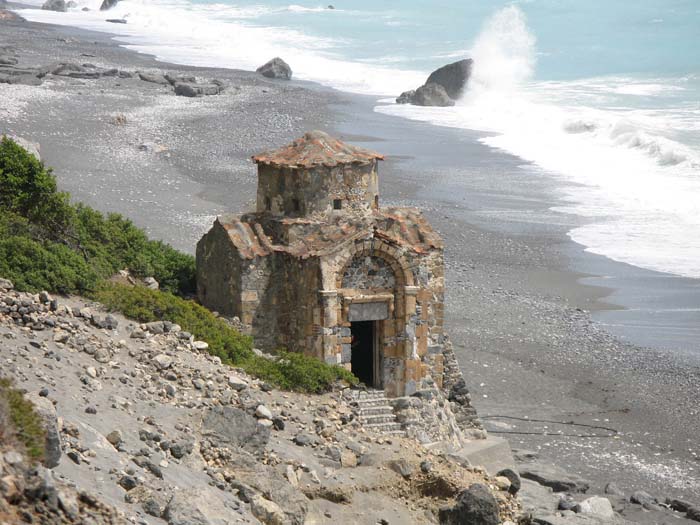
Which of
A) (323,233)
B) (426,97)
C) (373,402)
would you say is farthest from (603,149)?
(373,402)

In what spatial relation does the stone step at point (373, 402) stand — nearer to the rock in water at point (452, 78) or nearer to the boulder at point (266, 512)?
the boulder at point (266, 512)

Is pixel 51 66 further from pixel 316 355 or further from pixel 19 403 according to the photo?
pixel 19 403

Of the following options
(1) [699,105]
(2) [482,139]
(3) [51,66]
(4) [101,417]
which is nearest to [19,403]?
(4) [101,417]

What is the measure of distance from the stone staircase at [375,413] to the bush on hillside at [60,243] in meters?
5.01

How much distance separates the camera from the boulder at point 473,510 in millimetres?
17406

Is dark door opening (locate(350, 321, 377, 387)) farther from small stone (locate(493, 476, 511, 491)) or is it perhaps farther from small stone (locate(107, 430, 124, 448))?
small stone (locate(107, 430, 124, 448))

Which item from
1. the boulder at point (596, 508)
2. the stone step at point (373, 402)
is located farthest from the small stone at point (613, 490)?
the stone step at point (373, 402)

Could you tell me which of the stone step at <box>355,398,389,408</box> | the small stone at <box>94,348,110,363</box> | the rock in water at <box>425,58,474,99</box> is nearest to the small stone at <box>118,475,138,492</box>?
the small stone at <box>94,348,110,363</box>

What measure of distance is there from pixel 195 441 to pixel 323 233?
675 cm

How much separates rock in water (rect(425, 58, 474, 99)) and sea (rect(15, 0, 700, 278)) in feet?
3.34

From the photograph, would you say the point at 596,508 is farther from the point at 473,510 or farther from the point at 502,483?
the point at 473,510

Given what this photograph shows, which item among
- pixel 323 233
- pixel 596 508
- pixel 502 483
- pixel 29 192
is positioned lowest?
pixel 596 508

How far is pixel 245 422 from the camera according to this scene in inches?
687

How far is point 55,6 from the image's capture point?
4424 inches
